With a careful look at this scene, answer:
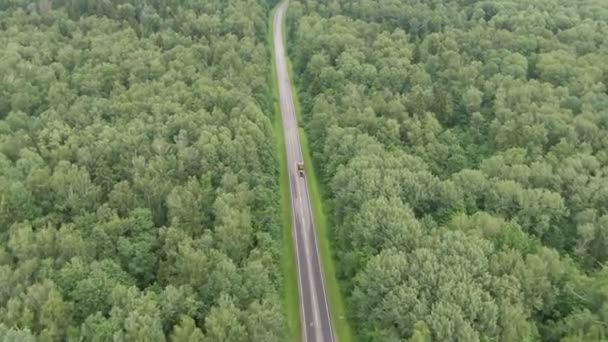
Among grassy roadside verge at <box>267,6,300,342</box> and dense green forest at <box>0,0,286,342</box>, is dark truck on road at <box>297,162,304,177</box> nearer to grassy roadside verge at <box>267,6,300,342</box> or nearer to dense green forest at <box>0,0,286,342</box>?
grassy roadside verge at <box>267,6,300,342</box>

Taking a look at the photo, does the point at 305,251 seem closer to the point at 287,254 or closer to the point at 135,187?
the point at 287,254

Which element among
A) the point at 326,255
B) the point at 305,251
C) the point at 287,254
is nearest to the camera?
the point at 287,254

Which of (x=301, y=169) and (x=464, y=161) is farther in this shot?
(x=301, y=169)

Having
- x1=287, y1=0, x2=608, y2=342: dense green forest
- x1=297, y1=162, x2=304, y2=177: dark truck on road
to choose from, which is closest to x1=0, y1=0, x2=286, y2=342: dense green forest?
x1=297, y1=162, x2=304, y2=177: dark truck on road

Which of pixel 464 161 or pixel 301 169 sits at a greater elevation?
pixel 464 161

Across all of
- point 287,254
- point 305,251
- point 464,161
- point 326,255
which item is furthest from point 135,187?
point 464,161

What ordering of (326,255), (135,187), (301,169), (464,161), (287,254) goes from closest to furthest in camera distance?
(135,187)
(287,254)
(326,255)
(464,161)
(301,169)

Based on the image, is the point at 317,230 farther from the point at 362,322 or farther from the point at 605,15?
the point at 605,15
